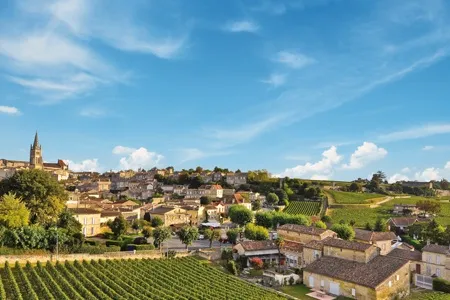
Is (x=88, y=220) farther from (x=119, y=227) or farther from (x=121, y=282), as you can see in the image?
(x=121, y=282)

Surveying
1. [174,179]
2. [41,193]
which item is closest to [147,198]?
[174,179]

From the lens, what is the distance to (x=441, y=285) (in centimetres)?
3700

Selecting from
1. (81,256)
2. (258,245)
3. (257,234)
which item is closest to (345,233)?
(257,234)

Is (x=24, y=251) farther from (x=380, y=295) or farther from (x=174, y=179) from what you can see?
(x=174, y=179)

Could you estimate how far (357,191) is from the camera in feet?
352

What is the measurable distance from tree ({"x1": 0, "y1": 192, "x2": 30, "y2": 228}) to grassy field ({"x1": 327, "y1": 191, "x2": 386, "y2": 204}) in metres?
66.0

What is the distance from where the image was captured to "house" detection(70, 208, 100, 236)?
2076 inches

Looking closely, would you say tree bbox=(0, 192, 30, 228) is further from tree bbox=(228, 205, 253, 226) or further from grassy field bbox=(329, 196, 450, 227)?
grassy field bbox=(329, 196, 450, 227)

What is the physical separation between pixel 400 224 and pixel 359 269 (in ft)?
125

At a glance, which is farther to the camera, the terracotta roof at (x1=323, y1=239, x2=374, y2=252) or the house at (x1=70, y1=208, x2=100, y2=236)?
the house at (x1=70, y1=208, x2=100, y2=236)

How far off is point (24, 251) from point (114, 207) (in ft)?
103

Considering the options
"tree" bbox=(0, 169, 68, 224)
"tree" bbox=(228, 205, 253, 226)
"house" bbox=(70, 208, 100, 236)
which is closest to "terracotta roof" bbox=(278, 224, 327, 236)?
"tree" bbox=(228, 205, 253, 226)

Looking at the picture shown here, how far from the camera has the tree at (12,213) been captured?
39.6 m

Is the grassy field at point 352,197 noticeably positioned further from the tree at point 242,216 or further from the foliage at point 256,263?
the foliage at point 256,263
